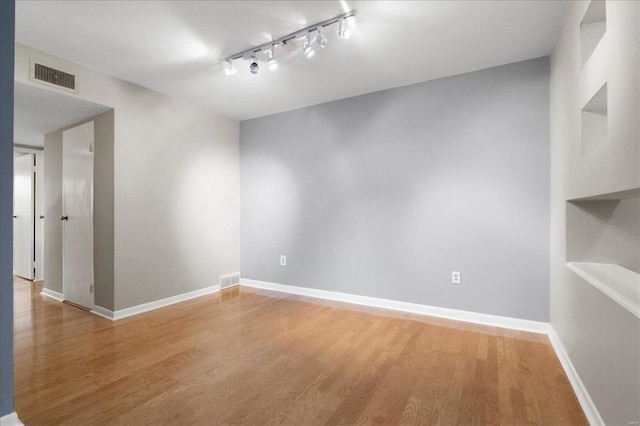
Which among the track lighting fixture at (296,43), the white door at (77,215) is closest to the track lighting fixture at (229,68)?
the track lighting fixture at (296,43)

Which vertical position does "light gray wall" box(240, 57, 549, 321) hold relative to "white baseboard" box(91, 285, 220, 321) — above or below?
above

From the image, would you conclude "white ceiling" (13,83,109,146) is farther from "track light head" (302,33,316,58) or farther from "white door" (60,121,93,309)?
"track light head" (302,33,316,58)

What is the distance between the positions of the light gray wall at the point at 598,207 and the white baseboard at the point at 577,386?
0.04 metres

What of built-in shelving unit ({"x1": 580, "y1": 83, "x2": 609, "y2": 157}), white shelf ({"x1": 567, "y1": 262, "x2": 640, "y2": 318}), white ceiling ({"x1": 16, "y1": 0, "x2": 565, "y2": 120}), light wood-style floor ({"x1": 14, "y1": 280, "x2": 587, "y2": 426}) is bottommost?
light wood-style floor ({"x1": 14, "y1": 280, "x2": 587, "y2": 426})

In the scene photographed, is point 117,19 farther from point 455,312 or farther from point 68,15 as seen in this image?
point 455,312

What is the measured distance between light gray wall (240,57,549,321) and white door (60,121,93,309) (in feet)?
6.71

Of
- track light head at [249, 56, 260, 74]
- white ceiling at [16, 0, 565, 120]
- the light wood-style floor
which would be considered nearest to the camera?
the light wood-style floor

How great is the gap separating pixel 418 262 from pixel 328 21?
7.98ft

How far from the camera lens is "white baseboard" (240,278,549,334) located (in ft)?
8.86

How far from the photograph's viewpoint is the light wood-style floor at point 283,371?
64.4 inches

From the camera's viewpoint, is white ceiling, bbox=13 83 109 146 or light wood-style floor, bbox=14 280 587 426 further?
white ceiling, bbox=13 83 109 146

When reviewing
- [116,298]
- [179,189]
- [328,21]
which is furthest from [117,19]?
[116,298]

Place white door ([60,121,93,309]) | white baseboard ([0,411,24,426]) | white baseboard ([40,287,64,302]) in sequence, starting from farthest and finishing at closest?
white baseboard ([40,287,64,302]) < white door ([60,121,93,309]) < white baseboard ([0,411,24,426])

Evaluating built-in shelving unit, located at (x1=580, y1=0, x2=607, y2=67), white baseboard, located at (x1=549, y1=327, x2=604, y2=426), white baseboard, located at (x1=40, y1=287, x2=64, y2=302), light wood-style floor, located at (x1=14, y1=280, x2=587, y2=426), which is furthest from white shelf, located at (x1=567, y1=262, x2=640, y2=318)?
white baseboard, located at (x1=40, y1=287, x2=64, y2=302)
